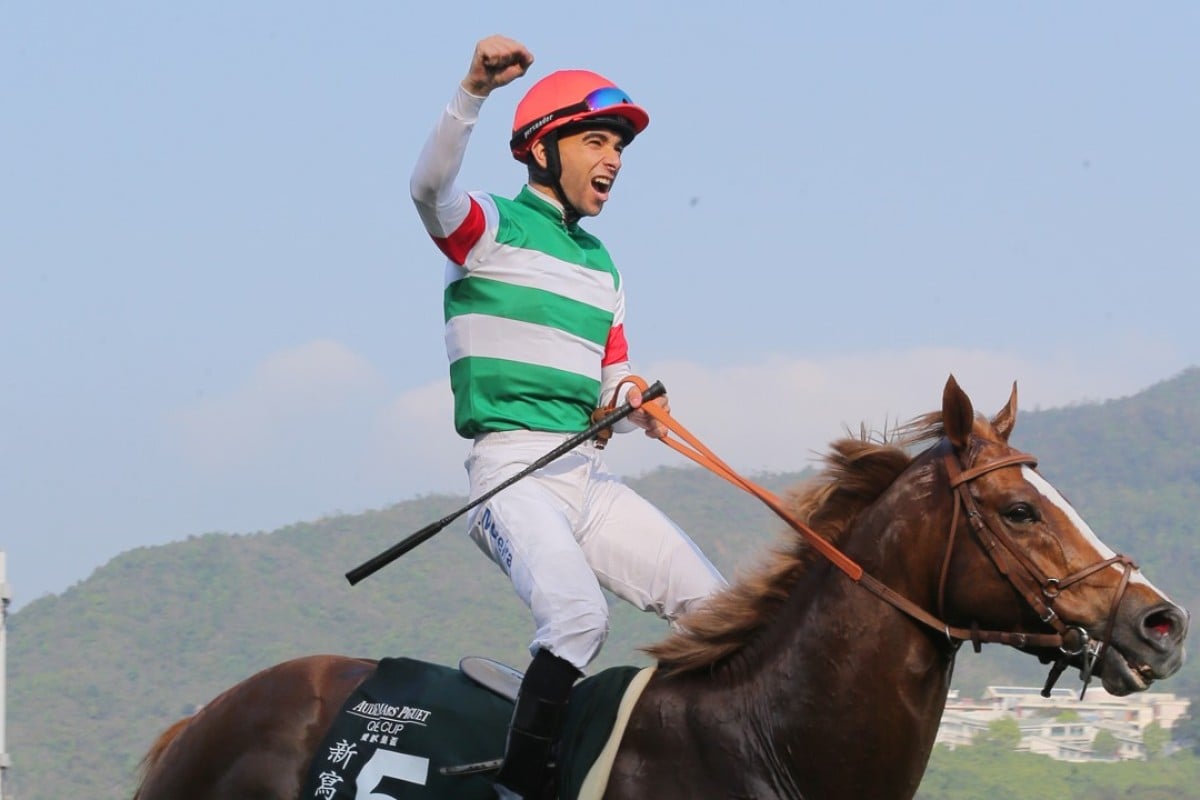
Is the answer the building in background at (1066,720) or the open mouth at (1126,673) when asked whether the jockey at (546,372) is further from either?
the building in background at (1066,720)

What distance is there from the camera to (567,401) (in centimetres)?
585

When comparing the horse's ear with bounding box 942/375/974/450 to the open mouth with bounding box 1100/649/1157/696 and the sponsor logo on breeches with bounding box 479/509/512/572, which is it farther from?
the sponsor logo on breeches with bounding box 479/509/512/572

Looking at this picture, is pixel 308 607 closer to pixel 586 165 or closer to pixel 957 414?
pixel 586 165

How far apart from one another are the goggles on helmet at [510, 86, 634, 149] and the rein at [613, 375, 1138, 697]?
147 centimetres

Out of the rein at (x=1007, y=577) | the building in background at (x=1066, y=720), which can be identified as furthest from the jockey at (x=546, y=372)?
the building in background at (x=1066, y=720)

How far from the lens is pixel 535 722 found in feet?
17.0

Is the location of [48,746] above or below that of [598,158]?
below

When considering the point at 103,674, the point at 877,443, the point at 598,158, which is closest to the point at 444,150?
the point at 598,158

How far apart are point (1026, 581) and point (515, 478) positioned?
156 centimetres

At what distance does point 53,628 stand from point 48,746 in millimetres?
19008

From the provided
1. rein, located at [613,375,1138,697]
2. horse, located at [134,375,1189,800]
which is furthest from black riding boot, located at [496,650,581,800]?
rein, located at [613,375,1138,697]

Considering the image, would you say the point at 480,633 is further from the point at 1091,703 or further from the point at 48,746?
the point at 1091,703

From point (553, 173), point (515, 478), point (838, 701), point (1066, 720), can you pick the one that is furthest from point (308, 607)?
point (838, 701)

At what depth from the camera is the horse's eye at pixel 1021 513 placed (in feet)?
16.1
